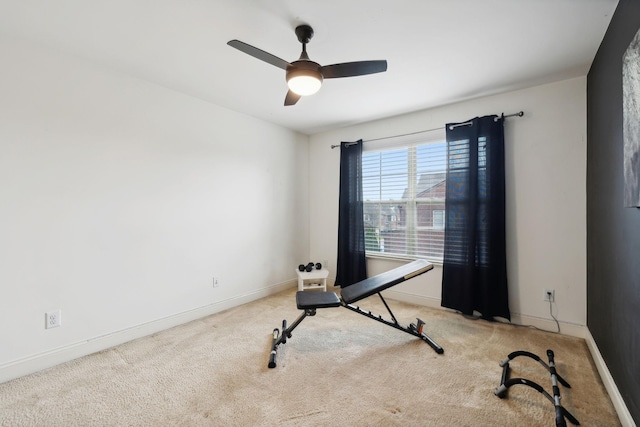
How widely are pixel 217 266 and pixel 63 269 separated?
132cm

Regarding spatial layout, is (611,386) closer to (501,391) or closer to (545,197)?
(501,391)

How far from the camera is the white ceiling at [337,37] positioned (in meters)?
1.64

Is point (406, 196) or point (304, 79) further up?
point (304, 79)

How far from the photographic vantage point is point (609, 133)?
1.80 m

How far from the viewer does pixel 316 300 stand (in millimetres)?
2254

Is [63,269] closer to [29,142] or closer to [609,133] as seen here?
[29,142]

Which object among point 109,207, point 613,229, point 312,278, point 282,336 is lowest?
point 282,336

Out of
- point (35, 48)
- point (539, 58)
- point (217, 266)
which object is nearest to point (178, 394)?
point (217, 266)

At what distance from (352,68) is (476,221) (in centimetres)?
203

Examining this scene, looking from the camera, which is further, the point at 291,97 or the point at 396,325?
the point at 396,325

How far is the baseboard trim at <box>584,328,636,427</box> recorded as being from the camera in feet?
4.74

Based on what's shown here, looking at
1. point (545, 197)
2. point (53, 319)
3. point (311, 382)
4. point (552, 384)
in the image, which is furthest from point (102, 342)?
point (545, 197)

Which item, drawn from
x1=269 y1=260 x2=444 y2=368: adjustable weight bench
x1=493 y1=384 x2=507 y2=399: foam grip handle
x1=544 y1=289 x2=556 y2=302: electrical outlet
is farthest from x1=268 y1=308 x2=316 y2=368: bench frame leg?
x1=544 y1=289 x2=556 y2=302: electrical outlet

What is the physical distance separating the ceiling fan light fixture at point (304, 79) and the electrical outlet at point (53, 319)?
240 centimetres
